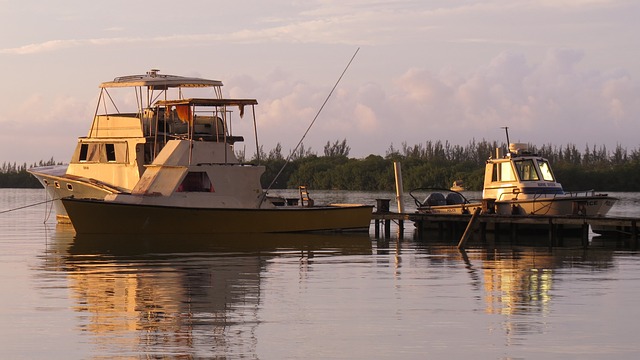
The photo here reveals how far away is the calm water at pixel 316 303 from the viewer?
50.3 ft

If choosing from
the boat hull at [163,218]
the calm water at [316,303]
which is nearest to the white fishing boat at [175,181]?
the boat hull at [163,218]

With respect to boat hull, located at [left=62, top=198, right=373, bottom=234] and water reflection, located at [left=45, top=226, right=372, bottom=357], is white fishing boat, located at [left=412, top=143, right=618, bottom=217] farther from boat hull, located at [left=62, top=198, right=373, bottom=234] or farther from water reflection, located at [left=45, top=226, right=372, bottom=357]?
boat hull, located at [left=62, top=198, right=373, bottom=234]

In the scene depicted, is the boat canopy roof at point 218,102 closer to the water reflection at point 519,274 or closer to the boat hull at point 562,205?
the water reflection at point 519,274

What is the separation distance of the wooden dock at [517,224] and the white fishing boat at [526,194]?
0.55 m

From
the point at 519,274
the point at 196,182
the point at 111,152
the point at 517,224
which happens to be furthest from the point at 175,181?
the point at 519,274

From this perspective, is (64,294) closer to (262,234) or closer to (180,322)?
(180,322)

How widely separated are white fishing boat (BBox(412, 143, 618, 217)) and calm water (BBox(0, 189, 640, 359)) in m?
5.53

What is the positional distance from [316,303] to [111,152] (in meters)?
23.1

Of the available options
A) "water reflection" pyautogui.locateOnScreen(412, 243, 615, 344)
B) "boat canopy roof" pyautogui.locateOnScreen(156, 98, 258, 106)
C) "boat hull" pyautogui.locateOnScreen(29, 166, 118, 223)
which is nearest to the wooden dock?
"water reflection" pyautogui.locateOnScreen(412, 243, 615, 344)

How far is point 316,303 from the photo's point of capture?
1978cm

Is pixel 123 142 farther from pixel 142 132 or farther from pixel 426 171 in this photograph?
pixel 426 171

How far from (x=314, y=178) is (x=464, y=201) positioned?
79643 millimetres

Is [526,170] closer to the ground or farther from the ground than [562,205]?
farther from the ground

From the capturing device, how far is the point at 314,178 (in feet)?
400
